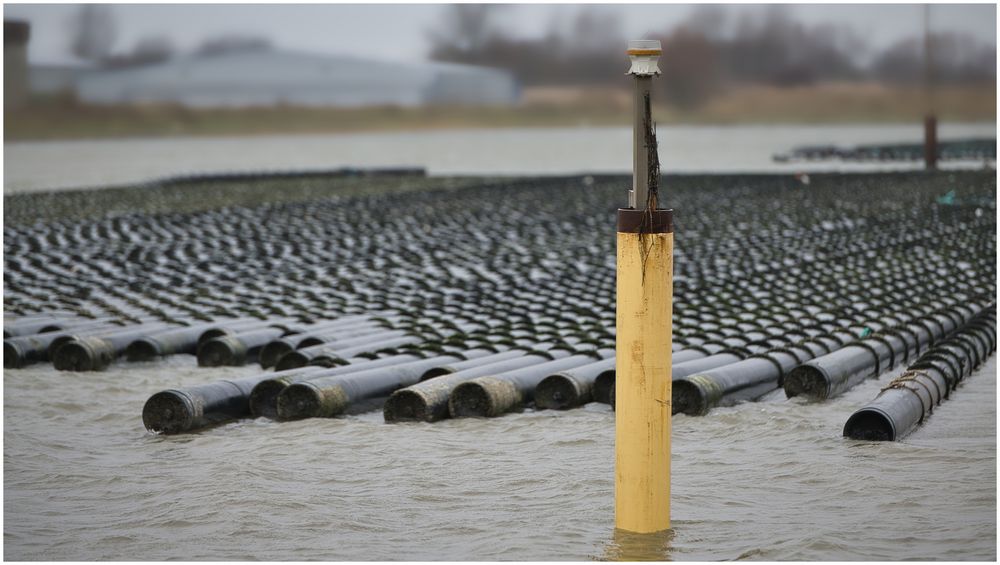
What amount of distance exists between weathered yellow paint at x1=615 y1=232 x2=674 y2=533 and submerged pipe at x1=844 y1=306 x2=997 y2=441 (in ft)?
12.5

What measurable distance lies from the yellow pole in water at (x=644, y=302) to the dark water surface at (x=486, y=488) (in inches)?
34.6

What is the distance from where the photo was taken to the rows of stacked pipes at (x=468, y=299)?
12.9 meters

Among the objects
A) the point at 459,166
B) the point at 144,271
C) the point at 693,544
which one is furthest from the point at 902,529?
the point at 459,166

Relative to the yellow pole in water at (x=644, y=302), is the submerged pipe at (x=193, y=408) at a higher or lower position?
lower

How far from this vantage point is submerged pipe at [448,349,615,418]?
12.3 meters

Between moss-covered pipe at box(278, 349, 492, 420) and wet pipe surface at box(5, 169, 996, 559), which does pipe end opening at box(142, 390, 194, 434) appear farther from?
moss-covered pipe at box(278, 349, 492, 420)

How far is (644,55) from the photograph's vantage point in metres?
7.27

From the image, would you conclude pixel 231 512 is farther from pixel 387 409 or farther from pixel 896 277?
pixel 896 277

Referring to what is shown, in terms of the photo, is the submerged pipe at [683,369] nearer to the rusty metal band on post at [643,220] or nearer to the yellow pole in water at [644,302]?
the yellow pole in water at [644,302]

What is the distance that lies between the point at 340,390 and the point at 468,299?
25.5 ft

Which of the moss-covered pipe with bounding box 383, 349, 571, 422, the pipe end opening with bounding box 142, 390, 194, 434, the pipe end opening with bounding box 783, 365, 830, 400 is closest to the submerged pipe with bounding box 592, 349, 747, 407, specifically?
the pipe end opening with bounding box 783, 365, 830, 400

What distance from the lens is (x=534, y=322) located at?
17.7 metres

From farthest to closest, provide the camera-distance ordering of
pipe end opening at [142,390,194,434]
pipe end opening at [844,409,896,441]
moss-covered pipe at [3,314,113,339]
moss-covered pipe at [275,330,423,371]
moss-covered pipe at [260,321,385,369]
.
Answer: moss-covered pipe at [3,314,113,339]
moss-covered pipe at [260,321,385,369]
moss-covered pipe at [275,330,423,371]
pipe end opening at [142,390,194,434]
pipe end opening at [844,409,896,441]

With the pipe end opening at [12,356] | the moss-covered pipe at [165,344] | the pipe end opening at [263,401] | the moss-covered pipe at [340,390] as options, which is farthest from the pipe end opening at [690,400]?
the pipe end opening at [12,356]
